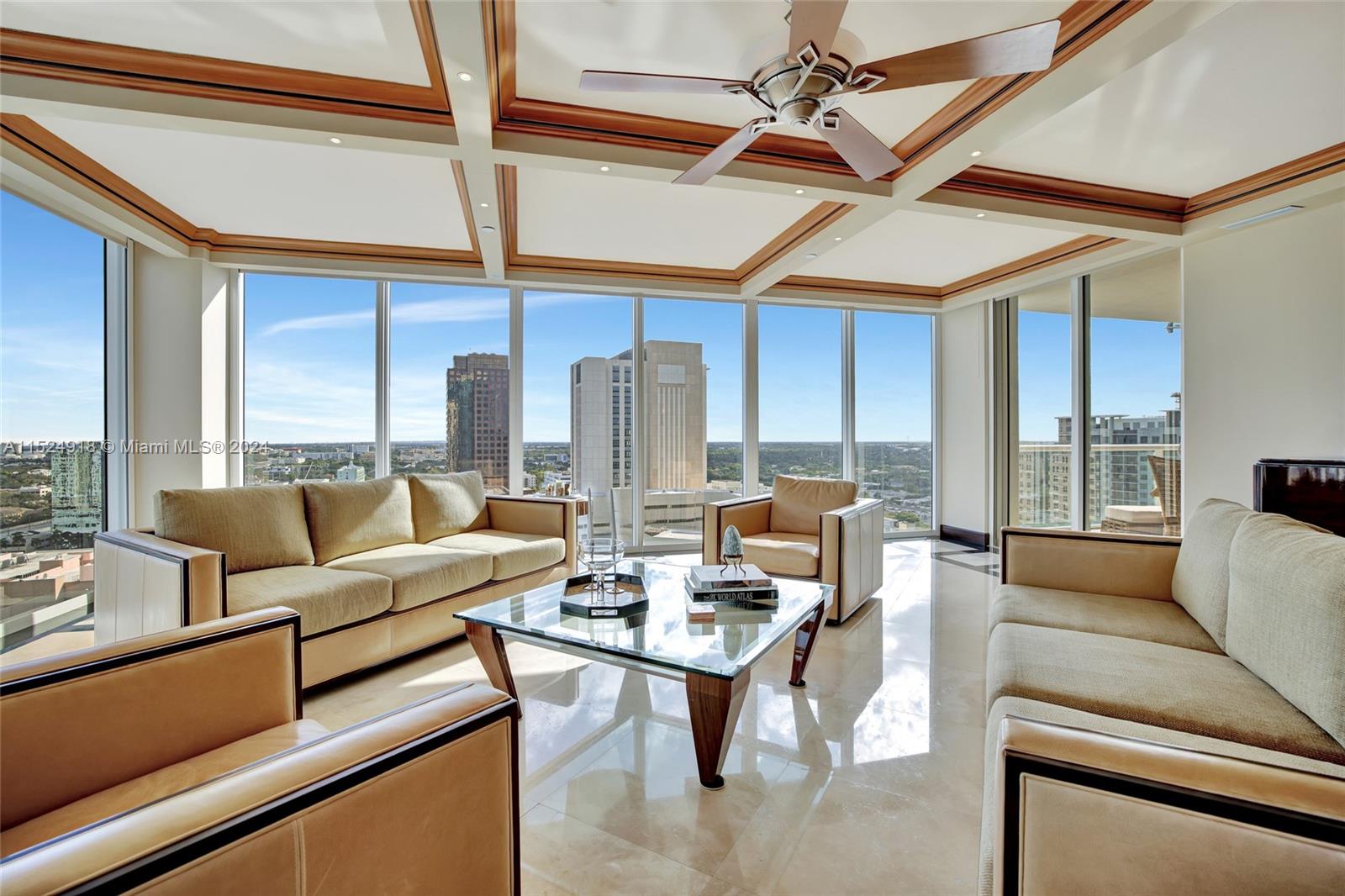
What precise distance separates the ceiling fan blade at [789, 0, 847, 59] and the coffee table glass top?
1876mm

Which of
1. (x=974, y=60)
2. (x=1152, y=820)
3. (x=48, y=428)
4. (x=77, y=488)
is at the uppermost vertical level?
(x=974, y=60)

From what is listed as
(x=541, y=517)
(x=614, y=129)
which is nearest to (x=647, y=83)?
(x=614, y=129)

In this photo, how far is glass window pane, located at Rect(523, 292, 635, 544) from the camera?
5141 millimetres

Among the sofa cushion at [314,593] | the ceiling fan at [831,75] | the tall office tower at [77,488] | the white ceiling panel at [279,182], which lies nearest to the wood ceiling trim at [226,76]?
the white ceiling panel at [279,182]

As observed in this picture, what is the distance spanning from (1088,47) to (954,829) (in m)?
2.58

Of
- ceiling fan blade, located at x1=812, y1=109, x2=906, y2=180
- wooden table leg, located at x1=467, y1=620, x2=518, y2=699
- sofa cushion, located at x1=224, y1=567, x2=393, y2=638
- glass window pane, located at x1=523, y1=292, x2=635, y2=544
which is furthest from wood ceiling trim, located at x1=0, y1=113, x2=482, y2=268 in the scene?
wooden table leg, located at x1=467, y1=620, x2=518, y2=699

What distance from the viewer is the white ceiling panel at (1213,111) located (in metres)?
2.11

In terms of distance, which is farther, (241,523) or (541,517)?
(541,517)

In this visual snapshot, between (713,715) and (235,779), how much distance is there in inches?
48.1

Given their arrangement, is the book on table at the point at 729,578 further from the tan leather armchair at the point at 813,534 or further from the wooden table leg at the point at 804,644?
the tan leather armchair at the point at 813,534

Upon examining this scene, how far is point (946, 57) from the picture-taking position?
177cm

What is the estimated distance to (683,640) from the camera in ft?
6.31

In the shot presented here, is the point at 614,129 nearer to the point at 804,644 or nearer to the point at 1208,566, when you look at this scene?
the point at 804,644

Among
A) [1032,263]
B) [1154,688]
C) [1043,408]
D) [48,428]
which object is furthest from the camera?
[1043,408]
